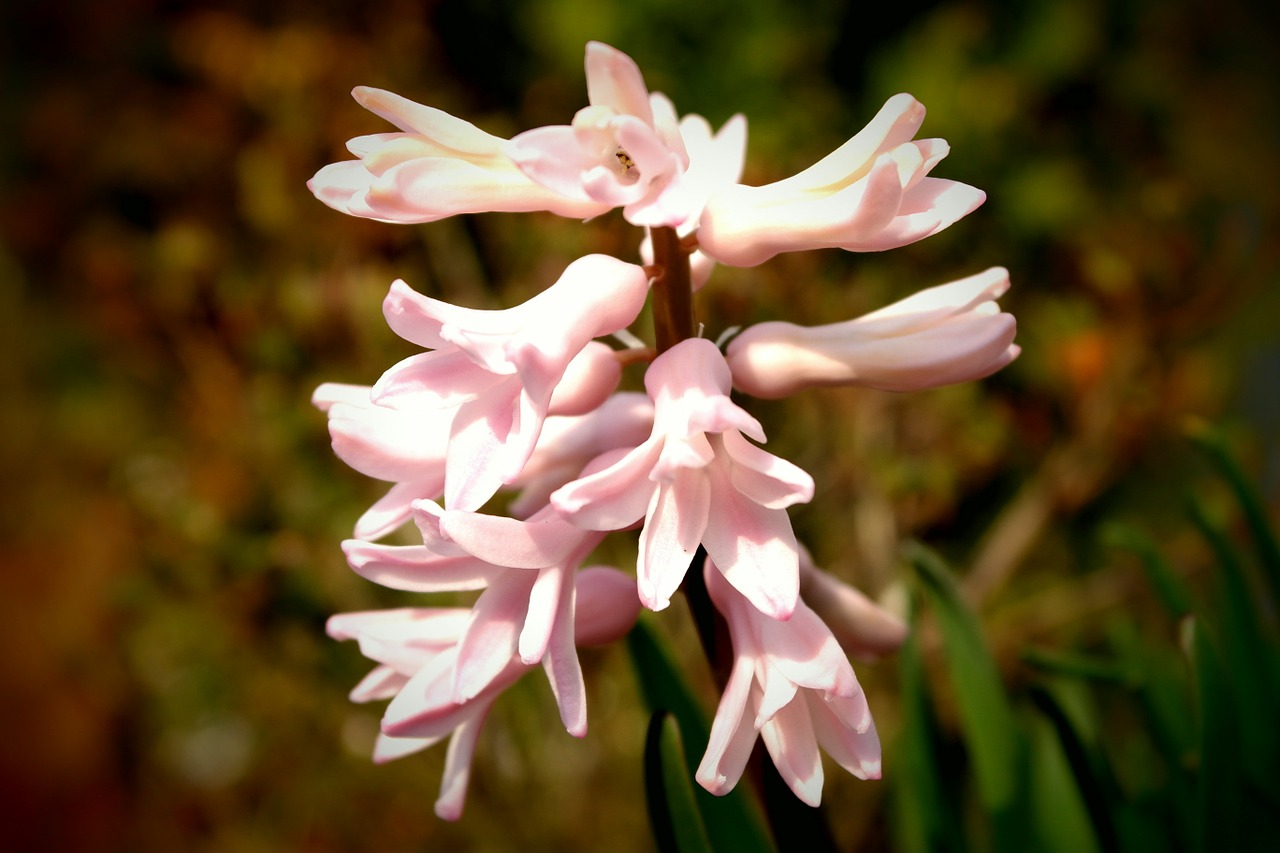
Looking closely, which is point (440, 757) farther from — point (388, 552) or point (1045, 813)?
point (388, 552)

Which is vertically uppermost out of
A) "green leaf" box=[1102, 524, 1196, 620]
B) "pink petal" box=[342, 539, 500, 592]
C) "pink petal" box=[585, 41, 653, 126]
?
"pink petal" box=[585, 41, 653, 126]

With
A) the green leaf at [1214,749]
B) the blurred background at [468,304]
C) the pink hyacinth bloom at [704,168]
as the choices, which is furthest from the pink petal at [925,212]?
the blurred background at [468,304]

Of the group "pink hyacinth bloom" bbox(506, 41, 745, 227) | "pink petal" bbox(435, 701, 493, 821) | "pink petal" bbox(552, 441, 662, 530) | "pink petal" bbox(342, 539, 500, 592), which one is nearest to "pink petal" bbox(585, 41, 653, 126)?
"pink hyacinth bloom" bbox(506, 41, 745, 227)

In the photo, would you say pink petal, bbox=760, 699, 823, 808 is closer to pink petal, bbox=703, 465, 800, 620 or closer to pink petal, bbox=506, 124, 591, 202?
pink petal, bbox=703, 465, 800, 620

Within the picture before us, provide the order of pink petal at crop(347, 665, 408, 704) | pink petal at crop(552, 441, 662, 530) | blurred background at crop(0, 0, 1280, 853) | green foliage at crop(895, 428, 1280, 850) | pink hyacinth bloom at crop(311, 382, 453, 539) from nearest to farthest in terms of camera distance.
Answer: pink petal at crop(552, 441, 662, 530)
pink hyacinth bloom at crop(311, 382, 453, 539)
pink petal at crop(347, 665, 408, 704)
green foliage at crop(895, 428, 1280, 850)
blurred background at crop(0, 0, 1280, 853)

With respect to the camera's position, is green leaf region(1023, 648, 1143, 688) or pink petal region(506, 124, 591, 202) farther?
green leaf region(1023, 648, 1143, 688)

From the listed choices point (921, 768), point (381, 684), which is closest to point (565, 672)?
point (381, 684)

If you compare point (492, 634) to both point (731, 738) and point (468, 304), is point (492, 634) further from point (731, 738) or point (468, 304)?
point (468, 304)

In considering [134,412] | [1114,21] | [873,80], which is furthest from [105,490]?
[1114,21]
